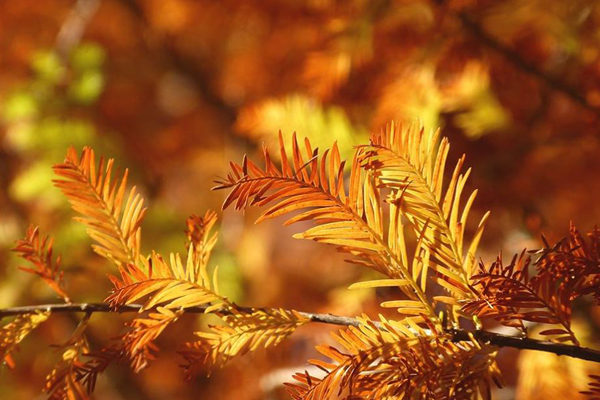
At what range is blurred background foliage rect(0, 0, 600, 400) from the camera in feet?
2.21

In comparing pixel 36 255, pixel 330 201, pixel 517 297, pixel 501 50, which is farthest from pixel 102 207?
pixel 501 50

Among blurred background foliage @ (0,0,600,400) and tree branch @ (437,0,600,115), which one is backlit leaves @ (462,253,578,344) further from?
tree branch @ (437,0,600,115)

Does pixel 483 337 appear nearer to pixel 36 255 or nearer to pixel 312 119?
pixel 36 255

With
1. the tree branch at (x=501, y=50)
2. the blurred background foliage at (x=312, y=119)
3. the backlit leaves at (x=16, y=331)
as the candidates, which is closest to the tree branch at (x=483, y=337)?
the backlit leaves at (x=16, y=331)

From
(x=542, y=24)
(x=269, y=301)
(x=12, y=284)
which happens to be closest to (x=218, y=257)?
(x=269, y=301)

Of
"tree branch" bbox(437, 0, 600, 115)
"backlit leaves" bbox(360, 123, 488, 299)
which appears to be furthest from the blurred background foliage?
"backlit leaves" bbox(360, 123, 488, 299)

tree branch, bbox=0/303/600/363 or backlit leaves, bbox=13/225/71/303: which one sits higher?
backlit leaves, bbox=13/225/71/303

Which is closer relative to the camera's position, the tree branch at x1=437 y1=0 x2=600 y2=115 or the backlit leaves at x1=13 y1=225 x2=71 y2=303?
the backlit leaves at x1=13 y1=225 x2=71 y2=303

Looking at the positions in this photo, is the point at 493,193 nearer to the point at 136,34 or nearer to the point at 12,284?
the point at 12,284

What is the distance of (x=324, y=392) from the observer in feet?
1.01

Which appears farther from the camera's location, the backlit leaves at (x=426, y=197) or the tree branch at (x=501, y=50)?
the tree branch at (x=501, y=50)

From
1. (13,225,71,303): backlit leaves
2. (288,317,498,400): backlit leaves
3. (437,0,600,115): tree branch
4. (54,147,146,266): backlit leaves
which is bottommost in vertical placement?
(288,317,498,400): backlit leaves

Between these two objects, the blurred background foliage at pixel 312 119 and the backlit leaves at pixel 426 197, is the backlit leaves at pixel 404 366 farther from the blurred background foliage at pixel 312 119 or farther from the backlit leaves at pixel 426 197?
the blurred background foliage at pixel 312 119

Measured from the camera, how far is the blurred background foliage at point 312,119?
0.67m
